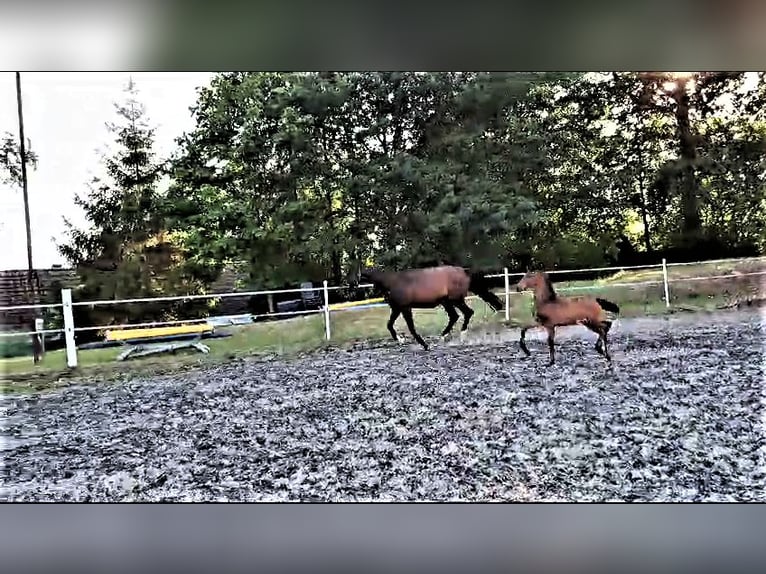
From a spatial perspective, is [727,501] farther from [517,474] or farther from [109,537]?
[109,537]

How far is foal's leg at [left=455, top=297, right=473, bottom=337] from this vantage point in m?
3.56

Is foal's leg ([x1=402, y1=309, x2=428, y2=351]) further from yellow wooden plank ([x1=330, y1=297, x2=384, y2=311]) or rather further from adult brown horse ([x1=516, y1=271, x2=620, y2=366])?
adult brown horse ([x1=516, y1=271, x2=620, y2=366])

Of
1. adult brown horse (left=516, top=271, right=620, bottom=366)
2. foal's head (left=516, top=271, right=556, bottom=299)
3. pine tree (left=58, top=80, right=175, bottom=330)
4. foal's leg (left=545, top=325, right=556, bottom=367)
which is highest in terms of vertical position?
pine tree (left=58, top=80, right=175, bottom=330)

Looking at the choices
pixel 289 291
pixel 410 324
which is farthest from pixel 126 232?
pixel 410 324

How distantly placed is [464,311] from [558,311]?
1.68 feet

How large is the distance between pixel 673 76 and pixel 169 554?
11.6 ft

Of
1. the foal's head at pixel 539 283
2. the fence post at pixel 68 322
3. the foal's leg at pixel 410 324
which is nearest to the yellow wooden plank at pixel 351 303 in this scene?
the foal's leg at pixel 410 324

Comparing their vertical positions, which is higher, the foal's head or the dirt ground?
the foal's head

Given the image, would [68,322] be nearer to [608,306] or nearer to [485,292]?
[485,292]

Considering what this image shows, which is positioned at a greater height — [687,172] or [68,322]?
[687,172]

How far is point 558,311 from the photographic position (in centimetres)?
352

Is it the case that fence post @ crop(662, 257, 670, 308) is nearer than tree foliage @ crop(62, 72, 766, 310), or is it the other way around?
tree foliage @ crop(62, 72, 766, 310)

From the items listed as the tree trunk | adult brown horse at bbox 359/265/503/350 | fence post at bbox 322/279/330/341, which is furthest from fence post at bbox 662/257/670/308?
fence post at bbox 322/279/330/341
